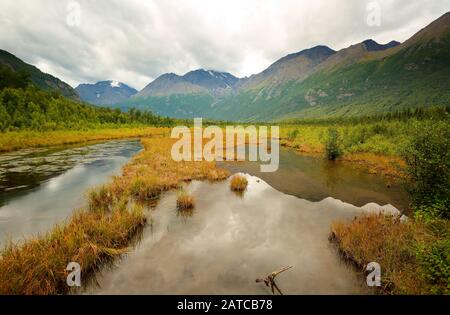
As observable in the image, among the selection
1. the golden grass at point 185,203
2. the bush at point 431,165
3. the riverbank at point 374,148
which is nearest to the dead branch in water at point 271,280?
the golden grass at point 185,203

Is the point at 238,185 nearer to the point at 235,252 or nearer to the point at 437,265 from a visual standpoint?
the point at 235,252

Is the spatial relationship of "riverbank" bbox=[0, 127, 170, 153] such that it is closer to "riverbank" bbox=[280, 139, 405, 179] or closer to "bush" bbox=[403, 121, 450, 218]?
"bush" bbox=[403, 121, 450, 218]

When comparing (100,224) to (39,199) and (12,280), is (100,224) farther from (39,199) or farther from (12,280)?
(39,199)

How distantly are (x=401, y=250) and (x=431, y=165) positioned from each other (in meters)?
6.84

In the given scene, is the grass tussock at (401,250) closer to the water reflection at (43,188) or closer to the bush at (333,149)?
the water reflection at (43,188)

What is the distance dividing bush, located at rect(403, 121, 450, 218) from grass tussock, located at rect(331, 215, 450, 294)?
256 cm

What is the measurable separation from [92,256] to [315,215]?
13.9m

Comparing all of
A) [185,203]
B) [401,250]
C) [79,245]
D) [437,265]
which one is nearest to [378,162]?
[401,250]

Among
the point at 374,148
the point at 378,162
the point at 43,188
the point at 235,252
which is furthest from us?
the point at 374,148

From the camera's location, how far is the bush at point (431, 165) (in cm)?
1301

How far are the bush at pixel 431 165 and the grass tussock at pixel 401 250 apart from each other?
2558 mm

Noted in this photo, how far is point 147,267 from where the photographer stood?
1040 cm

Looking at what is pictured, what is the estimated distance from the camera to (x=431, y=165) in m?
13.5

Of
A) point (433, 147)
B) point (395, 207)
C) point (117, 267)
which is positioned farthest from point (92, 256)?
point (395, 207)
